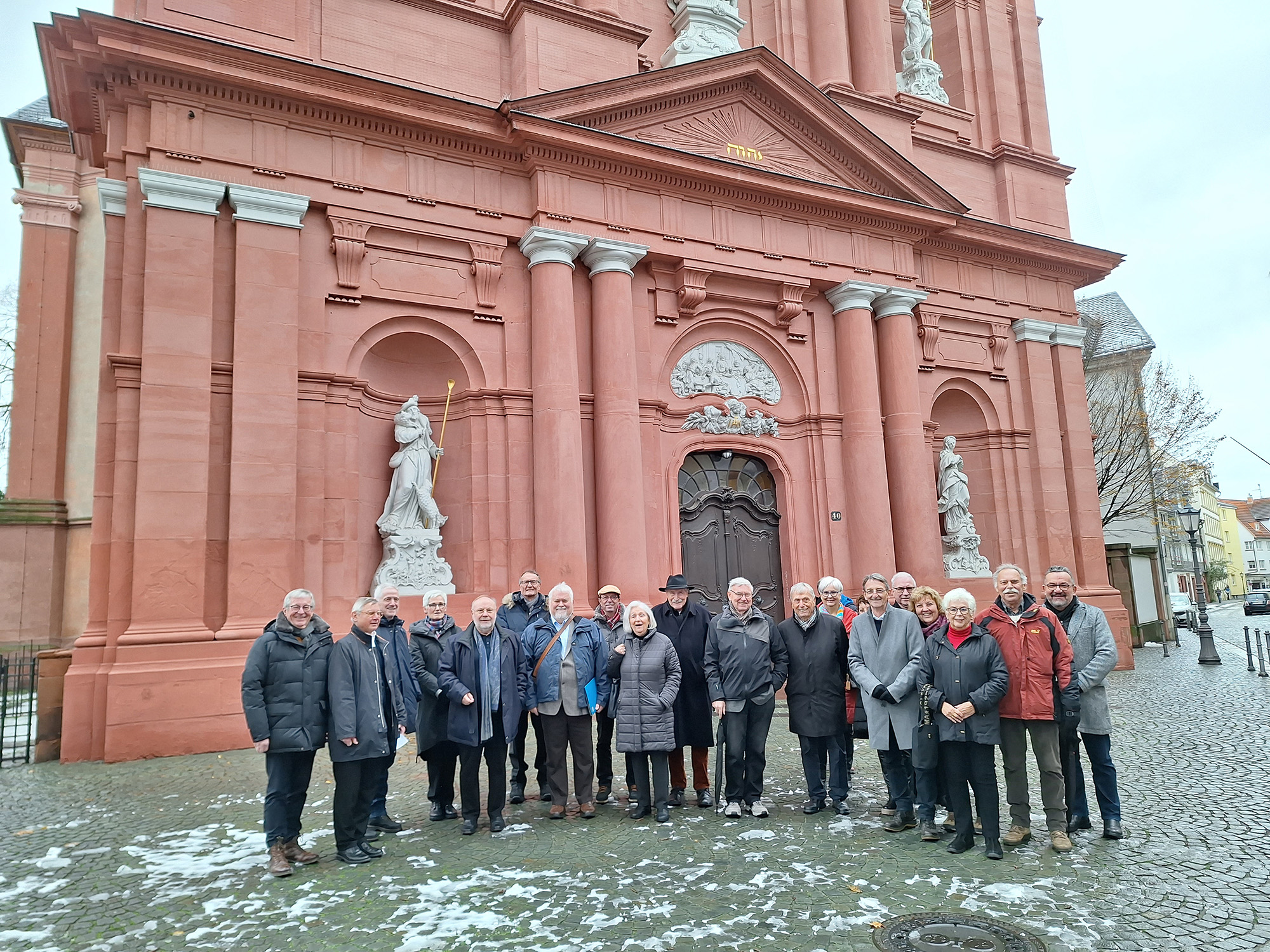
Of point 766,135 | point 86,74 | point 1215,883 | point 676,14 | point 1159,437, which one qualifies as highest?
point 676,14

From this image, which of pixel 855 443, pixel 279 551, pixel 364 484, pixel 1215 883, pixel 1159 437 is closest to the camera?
pixel 1215 883

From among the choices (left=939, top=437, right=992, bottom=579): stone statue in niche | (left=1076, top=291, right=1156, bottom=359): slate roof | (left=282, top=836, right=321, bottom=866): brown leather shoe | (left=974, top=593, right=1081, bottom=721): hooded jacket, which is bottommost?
(left=282, top=836, right=321, bottom=866): brown leather shoe

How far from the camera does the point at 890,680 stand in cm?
618

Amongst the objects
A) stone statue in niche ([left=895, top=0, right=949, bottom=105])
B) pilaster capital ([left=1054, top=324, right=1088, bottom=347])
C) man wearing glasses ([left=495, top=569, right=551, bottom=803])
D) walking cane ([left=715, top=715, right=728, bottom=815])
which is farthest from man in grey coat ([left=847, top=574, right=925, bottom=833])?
stone statue in niche ([left=895, top=0, right=949, bottom=105])

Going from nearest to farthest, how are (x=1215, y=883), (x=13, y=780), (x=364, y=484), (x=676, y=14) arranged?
(x=1215, y=883)
(x=13, y=780)
(x=364, y=484)
(x=676, y=14)

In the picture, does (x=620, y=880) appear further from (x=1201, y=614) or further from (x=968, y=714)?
(x=1201, y=614)

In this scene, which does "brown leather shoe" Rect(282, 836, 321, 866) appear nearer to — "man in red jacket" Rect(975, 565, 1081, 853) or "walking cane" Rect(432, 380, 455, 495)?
"man in red jacket" Rect(975, 565, 1081, 853)

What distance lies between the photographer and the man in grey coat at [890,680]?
6031mm

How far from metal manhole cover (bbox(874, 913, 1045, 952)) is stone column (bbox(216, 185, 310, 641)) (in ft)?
27.4

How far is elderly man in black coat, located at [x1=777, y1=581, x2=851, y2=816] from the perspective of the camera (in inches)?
254

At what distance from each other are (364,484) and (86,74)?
6.24 m

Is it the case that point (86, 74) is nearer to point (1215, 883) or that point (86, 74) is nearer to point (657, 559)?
point (657, 559)

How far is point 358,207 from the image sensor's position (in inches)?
474

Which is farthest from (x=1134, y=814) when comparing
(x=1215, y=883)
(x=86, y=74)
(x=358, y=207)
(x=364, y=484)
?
(x=86, y=74)
